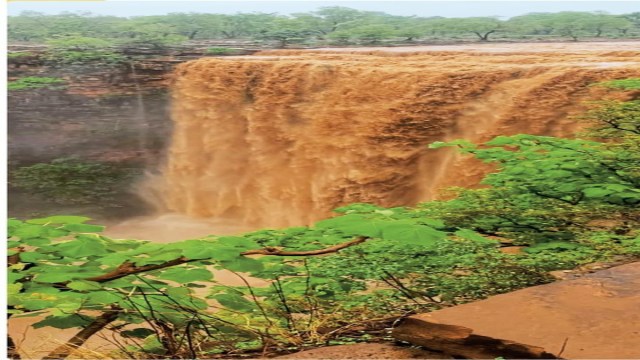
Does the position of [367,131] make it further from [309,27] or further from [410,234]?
[410,234]

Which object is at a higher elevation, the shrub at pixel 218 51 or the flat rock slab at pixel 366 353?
the shrub at pixel 218 51

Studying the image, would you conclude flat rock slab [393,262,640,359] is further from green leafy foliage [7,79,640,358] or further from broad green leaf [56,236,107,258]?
broad green leaf [56,236,107,258]

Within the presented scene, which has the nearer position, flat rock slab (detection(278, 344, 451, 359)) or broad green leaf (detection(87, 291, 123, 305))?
flat rock slab (detection(278, 344, 451, 359))

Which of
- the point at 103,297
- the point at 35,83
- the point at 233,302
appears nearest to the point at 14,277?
the point at 103,297

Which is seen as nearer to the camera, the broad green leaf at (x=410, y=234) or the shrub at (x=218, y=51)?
the broad green leaf at (x=410, y=234)

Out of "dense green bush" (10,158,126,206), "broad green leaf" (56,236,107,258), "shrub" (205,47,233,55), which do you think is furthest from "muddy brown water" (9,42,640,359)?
"broad green leaf" (56,236,107,258)

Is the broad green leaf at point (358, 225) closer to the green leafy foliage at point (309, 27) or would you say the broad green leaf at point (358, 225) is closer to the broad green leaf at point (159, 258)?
the broad green leaf at point (159, 258)

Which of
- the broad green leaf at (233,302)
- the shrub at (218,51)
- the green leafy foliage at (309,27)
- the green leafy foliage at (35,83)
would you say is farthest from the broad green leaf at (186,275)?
the green leafy foliage at (35,83)
